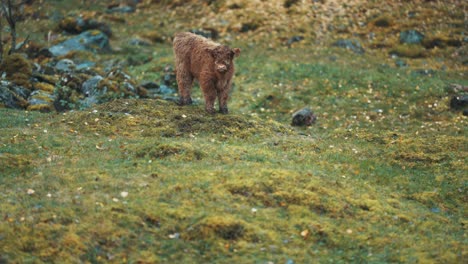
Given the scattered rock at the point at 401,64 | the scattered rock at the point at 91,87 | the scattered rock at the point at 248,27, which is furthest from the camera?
the scattered rock at the point at 248,27

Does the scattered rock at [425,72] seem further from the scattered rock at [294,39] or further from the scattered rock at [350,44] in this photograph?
the scattered rock at [294,39]

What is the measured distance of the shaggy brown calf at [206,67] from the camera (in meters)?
23.1

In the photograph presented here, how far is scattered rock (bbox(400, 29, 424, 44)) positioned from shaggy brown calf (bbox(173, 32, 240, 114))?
23970 mm

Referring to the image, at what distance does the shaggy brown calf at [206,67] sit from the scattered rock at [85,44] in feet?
68.2

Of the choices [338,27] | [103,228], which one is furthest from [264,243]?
[338,27]

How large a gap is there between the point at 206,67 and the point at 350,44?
77.4 feet

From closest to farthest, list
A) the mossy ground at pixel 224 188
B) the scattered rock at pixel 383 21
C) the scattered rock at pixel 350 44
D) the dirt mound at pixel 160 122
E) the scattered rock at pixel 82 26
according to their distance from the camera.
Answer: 1. the mossy ground at pixel 224 188
2. the dirt mound at pixel 160 122
3. the scattered rock at pixel 350 44
4. the scattered rock at pixel 383 21
5. the scattered rock at pixel 82 26

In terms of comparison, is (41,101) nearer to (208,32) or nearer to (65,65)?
(65,65)

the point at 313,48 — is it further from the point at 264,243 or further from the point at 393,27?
the point at 264,243

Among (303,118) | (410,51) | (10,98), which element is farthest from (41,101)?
(410,51)

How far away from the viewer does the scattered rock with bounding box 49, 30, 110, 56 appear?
44.5 m

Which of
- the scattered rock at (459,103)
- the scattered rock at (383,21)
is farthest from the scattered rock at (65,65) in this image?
the scattered rock at (383,21)

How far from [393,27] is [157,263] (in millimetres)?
37852

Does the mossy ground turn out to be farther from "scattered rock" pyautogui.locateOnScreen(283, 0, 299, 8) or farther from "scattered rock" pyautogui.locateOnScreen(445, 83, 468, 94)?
"scattered rock" pyautogui.locateOnScreen(283, 0, 299, 8)
